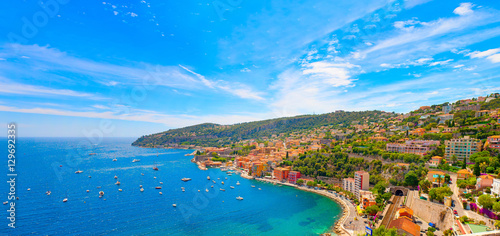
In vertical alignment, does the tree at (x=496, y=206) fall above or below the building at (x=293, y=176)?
above

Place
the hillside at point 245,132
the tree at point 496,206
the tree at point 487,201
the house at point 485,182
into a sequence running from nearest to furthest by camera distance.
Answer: the tree at point 496,206
the tree at point 487,201
the house at point 485,182
the hillside at point 245,132

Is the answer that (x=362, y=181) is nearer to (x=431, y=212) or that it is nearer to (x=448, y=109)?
(x=431, y=212)

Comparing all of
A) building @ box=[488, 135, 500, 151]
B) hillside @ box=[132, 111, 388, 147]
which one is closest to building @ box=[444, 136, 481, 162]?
building @ box=[488, 135, 500, 151]

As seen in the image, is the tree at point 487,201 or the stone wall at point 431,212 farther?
the stone wall at point 431,212

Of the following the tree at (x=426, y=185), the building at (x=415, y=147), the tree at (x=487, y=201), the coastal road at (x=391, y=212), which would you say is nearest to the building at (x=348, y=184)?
the coastal road at (x=391, y=212)

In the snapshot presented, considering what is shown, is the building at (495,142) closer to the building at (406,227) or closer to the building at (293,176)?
the building at (406,227)

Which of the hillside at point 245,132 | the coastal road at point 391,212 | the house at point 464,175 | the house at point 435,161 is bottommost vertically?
the coastal road at point 391,212

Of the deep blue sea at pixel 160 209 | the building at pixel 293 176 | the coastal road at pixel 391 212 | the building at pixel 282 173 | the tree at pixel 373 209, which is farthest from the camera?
the building at pixel 282 173
